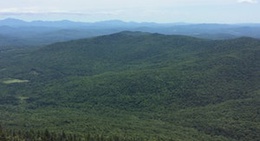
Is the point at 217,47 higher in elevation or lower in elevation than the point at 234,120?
higher

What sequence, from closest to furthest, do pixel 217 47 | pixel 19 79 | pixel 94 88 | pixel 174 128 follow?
pixel 174 128
pixel 94 88
pixel 19 79
pixel 217 47

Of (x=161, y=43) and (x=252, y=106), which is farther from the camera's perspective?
(x=161, y=43)

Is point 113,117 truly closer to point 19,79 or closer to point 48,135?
point 48,135

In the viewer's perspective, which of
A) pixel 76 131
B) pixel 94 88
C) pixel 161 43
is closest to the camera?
pixel 76 131

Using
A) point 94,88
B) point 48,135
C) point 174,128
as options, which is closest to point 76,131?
point 48,135

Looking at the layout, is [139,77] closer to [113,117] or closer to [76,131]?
[113,117]

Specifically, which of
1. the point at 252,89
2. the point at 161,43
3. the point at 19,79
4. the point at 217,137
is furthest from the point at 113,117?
the point at 161,43
